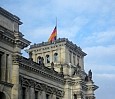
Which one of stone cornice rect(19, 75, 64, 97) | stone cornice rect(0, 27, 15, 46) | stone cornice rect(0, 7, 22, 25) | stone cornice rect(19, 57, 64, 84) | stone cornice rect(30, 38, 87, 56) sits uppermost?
stone cornice rect(30, 38, 87, 56)

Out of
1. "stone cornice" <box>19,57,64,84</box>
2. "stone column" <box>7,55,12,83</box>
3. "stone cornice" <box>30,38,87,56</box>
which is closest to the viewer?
"stone column" <box>7,55,12,83</box>

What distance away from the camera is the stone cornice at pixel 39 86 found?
52734 mm

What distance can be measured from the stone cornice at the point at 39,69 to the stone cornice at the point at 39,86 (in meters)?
1.49

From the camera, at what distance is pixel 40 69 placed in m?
57.3

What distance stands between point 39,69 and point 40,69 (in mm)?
310

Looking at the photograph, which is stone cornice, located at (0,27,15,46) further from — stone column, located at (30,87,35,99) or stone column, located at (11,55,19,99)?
stone column, located at (30,87,35,99)

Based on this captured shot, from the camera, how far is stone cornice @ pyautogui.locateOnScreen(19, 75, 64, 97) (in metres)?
52.7

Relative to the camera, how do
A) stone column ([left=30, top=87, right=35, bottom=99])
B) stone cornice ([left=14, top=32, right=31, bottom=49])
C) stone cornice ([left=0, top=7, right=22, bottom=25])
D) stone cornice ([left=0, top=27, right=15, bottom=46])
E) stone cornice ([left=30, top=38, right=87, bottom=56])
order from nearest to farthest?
1. stone cornice ([left=0, top=27, right=15, bottom=46])
2. stone cornice ([left=0, top=7, right=22, bottom=25])
3. stone cornice ([left=14, top=32, right=31, bottom=49])
4. stone column ([left=30, top=87, right=35, bottom=99])
5. stone cornice ([left=30, top=38, right=87, bottom=56])

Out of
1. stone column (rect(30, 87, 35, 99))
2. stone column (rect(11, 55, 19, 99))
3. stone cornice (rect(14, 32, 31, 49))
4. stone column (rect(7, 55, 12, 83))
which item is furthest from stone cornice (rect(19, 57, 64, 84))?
stone column (rect(30, 87, 35, 99))

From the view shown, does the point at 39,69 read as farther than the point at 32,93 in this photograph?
Yes

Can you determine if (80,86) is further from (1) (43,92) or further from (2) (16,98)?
(2) (16,98)

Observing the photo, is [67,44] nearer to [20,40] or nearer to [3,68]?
[20,40]

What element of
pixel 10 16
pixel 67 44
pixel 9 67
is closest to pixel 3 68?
pixel 9 67

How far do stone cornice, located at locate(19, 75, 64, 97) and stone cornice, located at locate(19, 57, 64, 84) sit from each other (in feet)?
4.88
